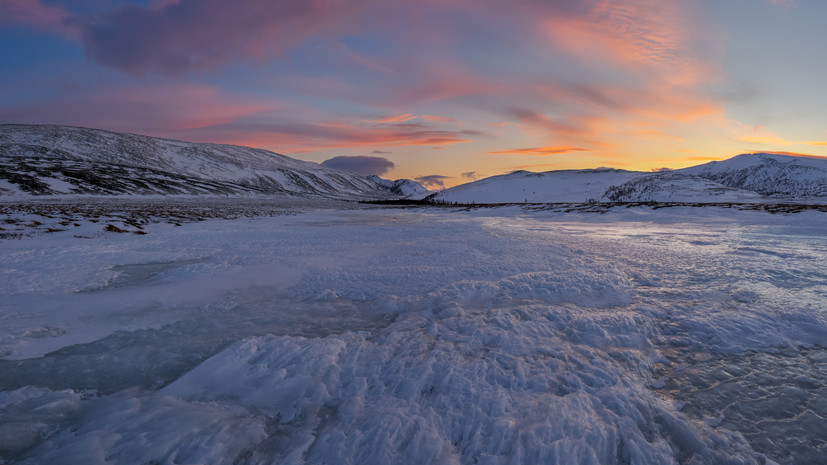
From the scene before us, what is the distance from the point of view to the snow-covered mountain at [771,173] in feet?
342

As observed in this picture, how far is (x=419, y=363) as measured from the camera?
384 cm

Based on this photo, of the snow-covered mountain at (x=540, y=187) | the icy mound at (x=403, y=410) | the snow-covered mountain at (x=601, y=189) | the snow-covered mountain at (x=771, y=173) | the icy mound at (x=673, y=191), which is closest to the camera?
the icy mound at (x=403, y=410)

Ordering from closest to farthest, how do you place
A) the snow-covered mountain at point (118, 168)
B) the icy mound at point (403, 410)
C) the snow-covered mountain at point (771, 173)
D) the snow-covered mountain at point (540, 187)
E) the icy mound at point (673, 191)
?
the icy mound at point (403, 410)
the icy mound at point (673, 191)
the snow-covered mountain at point (540, 187)
the snow-covered mountain at point (118, 168)
the snow-covered mountain at point (771, 173)

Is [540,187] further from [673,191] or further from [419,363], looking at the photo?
[419,363]

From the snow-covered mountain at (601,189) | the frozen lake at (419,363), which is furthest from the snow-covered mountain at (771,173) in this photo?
the frozen lake at (419,363)

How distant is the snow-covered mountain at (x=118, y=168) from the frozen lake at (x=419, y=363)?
6649 cm

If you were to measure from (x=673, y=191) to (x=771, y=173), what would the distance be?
4583 inches

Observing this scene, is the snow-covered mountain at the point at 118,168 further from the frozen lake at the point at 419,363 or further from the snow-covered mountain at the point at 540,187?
the frozen lake at the point at 419,363

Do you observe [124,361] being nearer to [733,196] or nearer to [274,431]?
[274,431]

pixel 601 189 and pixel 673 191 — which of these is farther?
pixel 601 189

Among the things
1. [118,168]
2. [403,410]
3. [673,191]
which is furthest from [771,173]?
[118,168]

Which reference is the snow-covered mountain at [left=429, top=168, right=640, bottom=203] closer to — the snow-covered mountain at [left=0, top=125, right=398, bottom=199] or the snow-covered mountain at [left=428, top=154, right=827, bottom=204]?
the snow-covered mountain at [left=428, top=154, right=827, bottom=204]

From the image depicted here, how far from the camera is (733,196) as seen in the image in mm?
42031

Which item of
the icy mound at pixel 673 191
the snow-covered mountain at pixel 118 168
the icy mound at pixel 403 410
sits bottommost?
the icy mound at pixel 403 410
